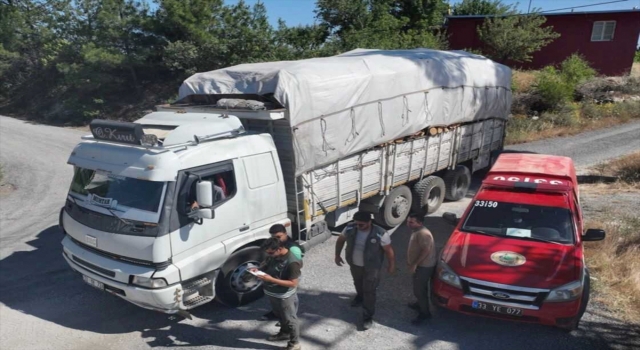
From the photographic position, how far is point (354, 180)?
7.92m

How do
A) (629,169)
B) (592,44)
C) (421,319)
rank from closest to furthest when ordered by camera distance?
(421,319) < (629,169) < (592,44)

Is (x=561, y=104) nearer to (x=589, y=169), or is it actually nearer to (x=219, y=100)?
(x=589, y=169)

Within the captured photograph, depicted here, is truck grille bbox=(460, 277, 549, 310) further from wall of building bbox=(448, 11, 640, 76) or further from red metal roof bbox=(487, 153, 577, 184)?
wall of building bbox=(448, 11, 640, 76)

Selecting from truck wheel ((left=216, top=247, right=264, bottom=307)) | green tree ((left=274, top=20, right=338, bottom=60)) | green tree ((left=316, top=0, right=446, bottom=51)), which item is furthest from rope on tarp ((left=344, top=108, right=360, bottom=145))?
green tree ((left=316, top=0, right=446, bottom=51))

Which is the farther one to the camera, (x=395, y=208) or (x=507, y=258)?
(x=395, y=208)

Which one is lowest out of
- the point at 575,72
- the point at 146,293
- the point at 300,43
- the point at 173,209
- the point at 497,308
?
the point at 497,308

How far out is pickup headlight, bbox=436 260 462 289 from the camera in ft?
17.9

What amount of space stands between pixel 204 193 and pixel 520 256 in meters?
3.84

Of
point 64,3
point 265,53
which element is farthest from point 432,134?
point 64,3

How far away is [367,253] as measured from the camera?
5.35m

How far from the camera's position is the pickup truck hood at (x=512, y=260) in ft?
17.2

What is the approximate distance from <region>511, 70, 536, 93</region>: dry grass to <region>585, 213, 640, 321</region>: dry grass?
14.3 metres

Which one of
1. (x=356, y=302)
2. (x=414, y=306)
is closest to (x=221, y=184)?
(x=356, y=302)

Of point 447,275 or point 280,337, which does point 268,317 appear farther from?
point 447,275
